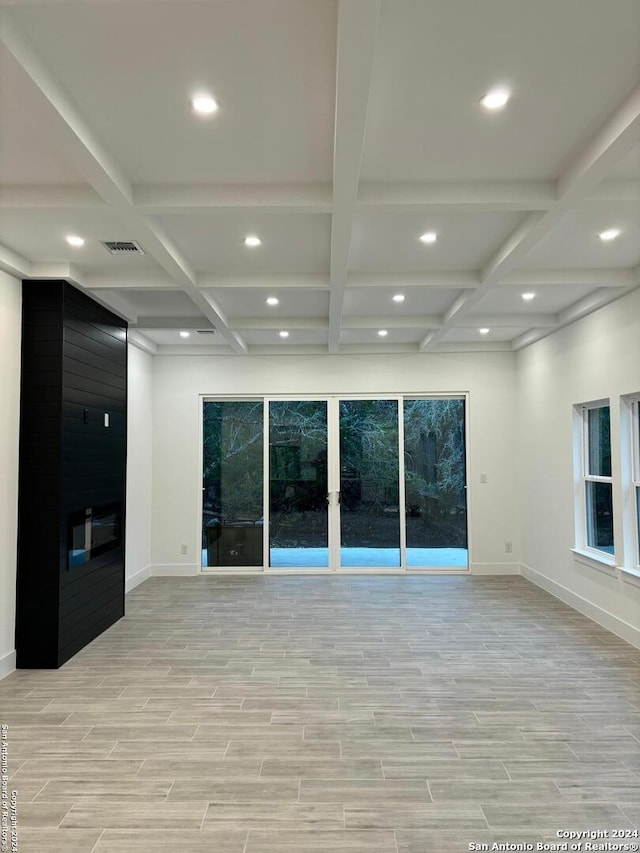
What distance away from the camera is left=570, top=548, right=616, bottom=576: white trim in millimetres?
4566

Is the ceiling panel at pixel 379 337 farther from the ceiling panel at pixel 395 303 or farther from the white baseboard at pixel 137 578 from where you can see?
the white baseboard at pixel 137 578

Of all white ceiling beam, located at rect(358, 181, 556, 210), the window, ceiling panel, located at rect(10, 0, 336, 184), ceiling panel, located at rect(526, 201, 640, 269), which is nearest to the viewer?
ceiling panel, located at rect(10, 0, 336, 184)

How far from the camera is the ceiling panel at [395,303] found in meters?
4.46

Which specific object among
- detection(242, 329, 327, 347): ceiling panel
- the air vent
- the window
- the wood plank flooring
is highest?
the air vent

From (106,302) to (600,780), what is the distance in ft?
15.7

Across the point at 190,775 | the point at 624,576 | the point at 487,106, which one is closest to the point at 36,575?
the point at 190,775

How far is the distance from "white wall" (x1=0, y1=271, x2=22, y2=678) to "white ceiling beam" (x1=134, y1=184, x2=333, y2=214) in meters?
1.67

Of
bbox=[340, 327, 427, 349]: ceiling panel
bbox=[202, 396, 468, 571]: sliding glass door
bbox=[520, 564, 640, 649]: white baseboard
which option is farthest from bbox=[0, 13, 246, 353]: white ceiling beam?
bbox=[520, 564, 640, 649]: white baseboard

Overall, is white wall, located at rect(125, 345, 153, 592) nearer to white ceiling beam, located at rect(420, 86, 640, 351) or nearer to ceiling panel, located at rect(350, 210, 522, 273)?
ceiling panel, located at rect(350, 210, 522, 273)

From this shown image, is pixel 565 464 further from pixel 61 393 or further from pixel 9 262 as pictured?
pixel 9 262

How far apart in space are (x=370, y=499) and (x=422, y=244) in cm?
402

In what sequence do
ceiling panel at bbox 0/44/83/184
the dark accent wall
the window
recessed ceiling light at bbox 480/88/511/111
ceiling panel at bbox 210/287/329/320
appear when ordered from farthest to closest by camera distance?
the window < ceiling panel at bbox 210/287/329/320 < the dark accent wall < recessed ceiling light at bbox 480/88/511/111 < ceiling panel at bbox 0/44/83/184

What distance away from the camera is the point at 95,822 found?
2217 mm

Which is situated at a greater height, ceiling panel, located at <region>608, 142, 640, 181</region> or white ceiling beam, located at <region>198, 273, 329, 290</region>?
ceiling panel, located at <region>608, 142, 640, 181</region>
